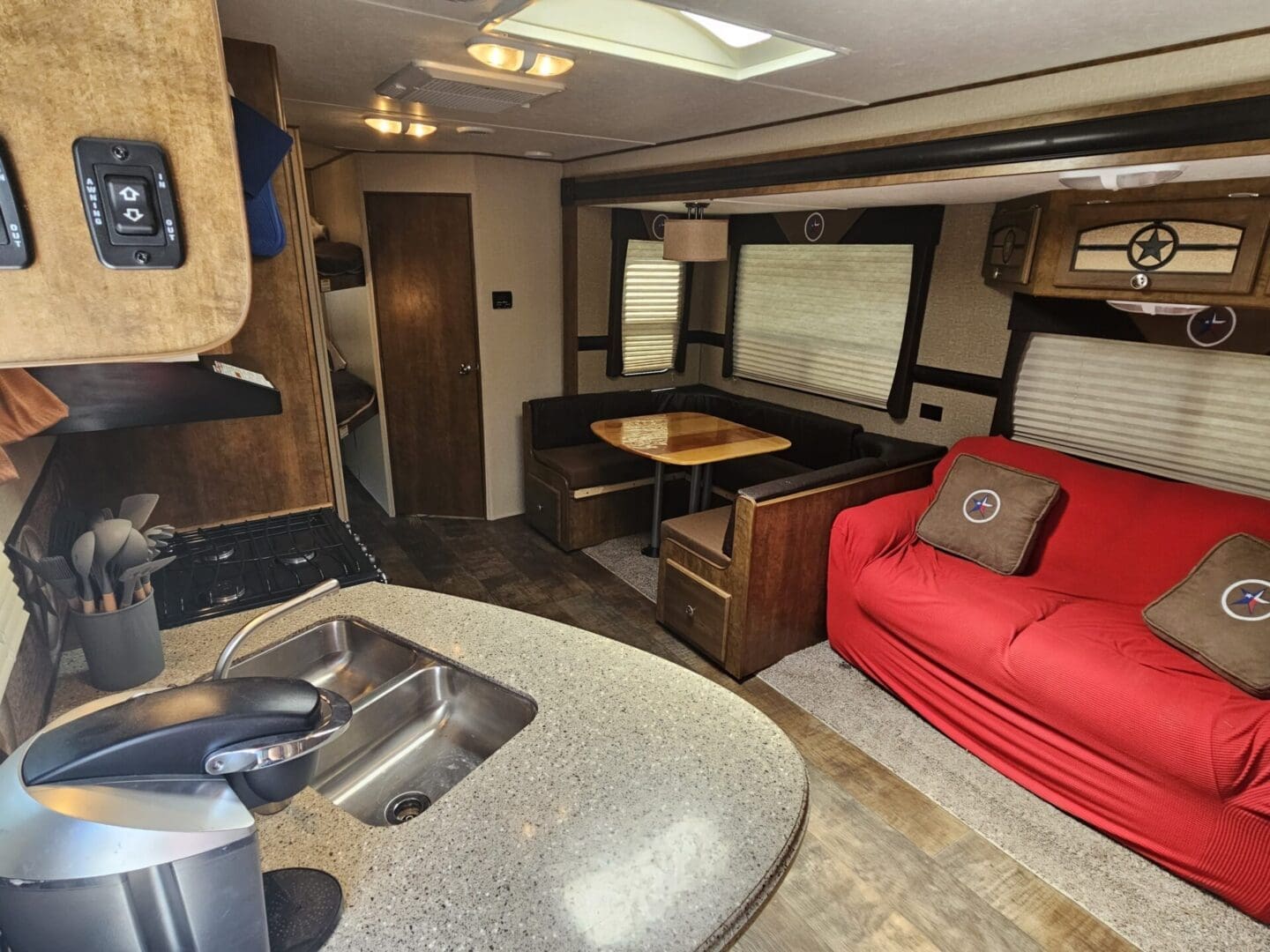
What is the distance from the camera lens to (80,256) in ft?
1.80

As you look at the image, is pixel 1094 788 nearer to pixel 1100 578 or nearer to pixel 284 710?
pixel 1100 578

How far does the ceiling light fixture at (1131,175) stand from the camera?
1710mm

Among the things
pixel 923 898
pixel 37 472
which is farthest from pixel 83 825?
pixel 923 898

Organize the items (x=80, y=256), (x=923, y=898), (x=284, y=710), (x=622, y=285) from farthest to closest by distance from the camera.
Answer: (x=622, y=285) < (x=923, y=898) < (x=284, y=710) < (x=80, y=256)

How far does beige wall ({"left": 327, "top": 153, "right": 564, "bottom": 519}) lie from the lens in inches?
155

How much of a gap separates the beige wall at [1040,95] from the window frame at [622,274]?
1720mm

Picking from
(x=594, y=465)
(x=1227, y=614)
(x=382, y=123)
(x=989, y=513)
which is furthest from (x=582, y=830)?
(x=594, y=465)

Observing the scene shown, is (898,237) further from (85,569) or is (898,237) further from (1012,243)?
(85,569)

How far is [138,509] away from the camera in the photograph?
1.43m

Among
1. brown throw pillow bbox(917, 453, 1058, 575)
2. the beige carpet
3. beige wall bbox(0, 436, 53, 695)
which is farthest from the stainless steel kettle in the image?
brown throw pillow bbox(917, 453, 1058, 575)

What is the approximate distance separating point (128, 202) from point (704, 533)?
2.64 metres

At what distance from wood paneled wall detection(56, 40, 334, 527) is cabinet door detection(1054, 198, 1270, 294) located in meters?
2.67

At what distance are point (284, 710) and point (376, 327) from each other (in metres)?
3.92

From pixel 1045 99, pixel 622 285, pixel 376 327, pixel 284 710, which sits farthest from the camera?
pixel 622 285
